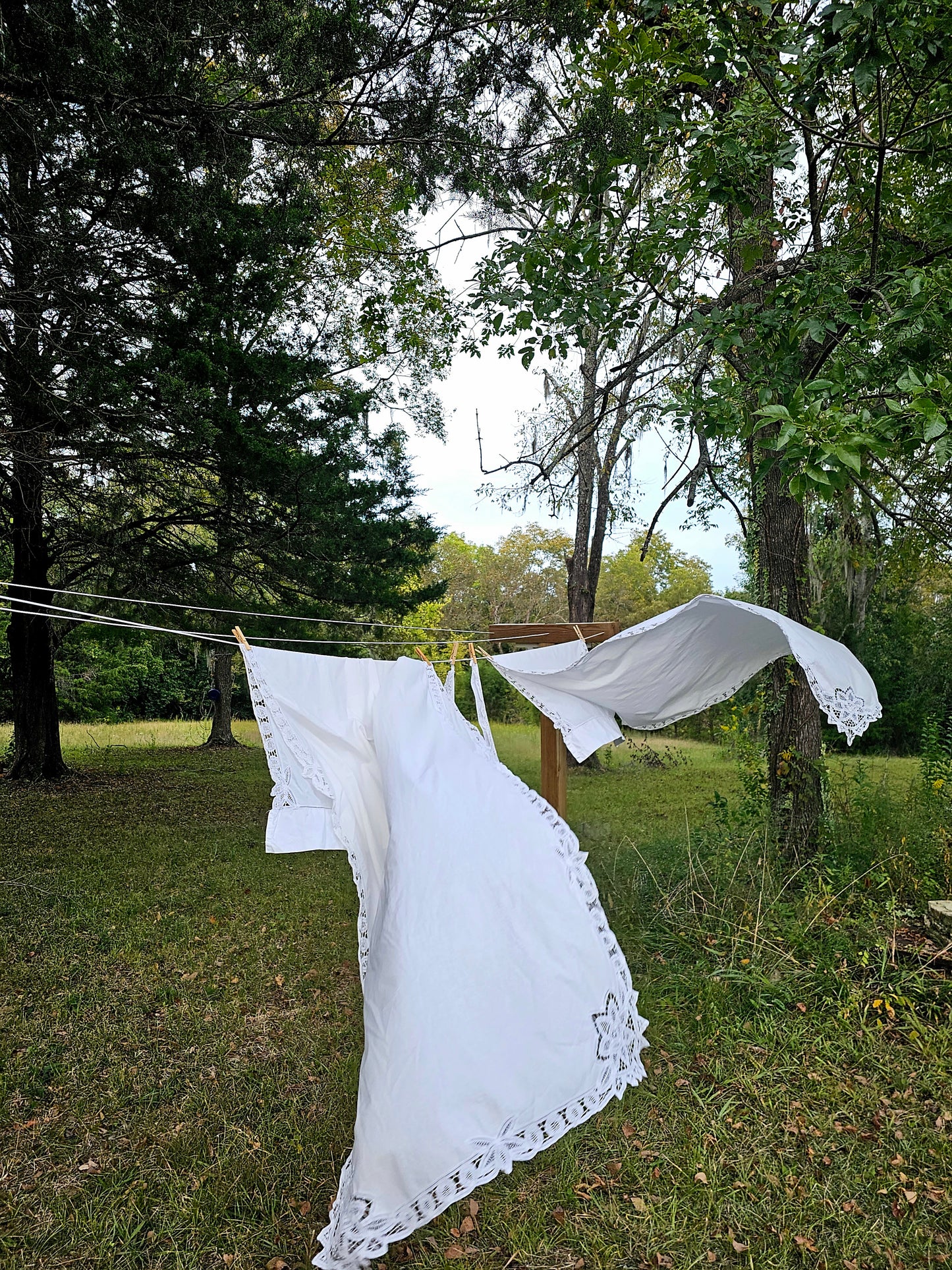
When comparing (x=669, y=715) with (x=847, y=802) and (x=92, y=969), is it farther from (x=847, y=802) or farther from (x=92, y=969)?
(x=92, y=969)

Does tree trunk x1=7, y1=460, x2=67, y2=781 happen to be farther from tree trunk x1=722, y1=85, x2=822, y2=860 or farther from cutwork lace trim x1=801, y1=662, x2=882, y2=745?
cutwork lace trim x1=801, y1=662, x2=882, y2=745

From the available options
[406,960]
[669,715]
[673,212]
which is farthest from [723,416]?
[406,960]

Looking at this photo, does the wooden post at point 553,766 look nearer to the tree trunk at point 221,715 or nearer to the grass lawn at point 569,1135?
the grass lawn at point 569,1135

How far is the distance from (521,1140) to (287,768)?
1062 millimetres

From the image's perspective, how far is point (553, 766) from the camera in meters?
4.32

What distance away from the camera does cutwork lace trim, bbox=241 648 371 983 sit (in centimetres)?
204

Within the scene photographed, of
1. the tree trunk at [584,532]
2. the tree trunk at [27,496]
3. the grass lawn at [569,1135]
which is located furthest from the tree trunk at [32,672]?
the tree trunk at [584,532]

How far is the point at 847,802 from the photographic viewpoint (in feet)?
14.0

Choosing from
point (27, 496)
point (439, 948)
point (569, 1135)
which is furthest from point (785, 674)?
point (27, 496)

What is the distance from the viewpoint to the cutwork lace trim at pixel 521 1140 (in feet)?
5.08

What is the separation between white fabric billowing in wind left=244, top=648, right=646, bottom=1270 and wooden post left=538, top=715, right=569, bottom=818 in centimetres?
186

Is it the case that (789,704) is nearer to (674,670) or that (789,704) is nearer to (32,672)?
(674,670)

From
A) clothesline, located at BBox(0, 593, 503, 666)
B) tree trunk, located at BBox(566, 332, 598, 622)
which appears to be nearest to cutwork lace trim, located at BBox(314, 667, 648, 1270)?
clothesline, located at BBox(0, 593, 503, 666)

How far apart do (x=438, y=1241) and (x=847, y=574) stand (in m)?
9.77
